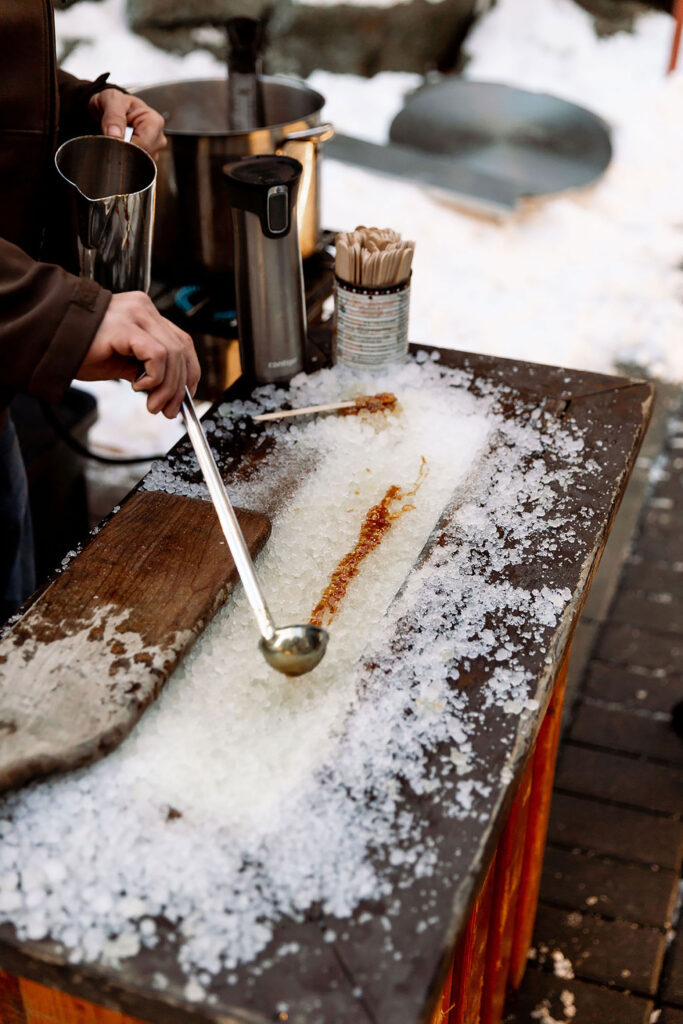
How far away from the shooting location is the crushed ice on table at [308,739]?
0.90 m

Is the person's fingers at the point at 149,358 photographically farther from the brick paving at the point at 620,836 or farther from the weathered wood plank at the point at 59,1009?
the brick paving at the point at 620,836

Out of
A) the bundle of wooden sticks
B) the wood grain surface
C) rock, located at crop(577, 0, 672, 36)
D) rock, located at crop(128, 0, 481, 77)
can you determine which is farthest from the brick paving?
rock, located at crop(577, 0, 672, 36)

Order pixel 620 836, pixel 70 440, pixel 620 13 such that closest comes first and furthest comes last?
pixel 620 836 → pixel 70 440 → pixel 620 13

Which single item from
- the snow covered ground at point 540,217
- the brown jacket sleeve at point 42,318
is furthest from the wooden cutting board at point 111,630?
the snow covered ground at point 540,217

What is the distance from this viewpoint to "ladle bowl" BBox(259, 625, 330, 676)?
3.61 ft

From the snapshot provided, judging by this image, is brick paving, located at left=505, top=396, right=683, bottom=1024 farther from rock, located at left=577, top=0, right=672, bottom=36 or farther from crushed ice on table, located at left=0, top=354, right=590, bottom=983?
rock, located at left=577, top=0, right=672, bottom=36

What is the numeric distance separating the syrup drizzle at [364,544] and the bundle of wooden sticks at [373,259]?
1.21ft

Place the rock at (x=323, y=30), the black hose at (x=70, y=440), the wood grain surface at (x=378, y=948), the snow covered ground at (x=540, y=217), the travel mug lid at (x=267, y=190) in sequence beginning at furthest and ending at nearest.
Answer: the rock at (x=323, y=30) → the snow covered ground at (x=540, y=217) → the black hose at (x=70, y=440) → the travel mug lid at (x=267, y=190) → the wood grain surface at (x=378, y=948)

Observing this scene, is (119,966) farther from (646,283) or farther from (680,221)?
(680,221)

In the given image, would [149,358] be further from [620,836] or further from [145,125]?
[620,836]

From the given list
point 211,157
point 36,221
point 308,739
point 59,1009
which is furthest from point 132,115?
point 59,1009

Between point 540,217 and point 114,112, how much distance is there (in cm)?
338

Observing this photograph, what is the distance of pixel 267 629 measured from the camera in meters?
1.14

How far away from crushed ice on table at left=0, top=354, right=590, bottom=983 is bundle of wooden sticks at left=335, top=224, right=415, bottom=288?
1.17 ft
